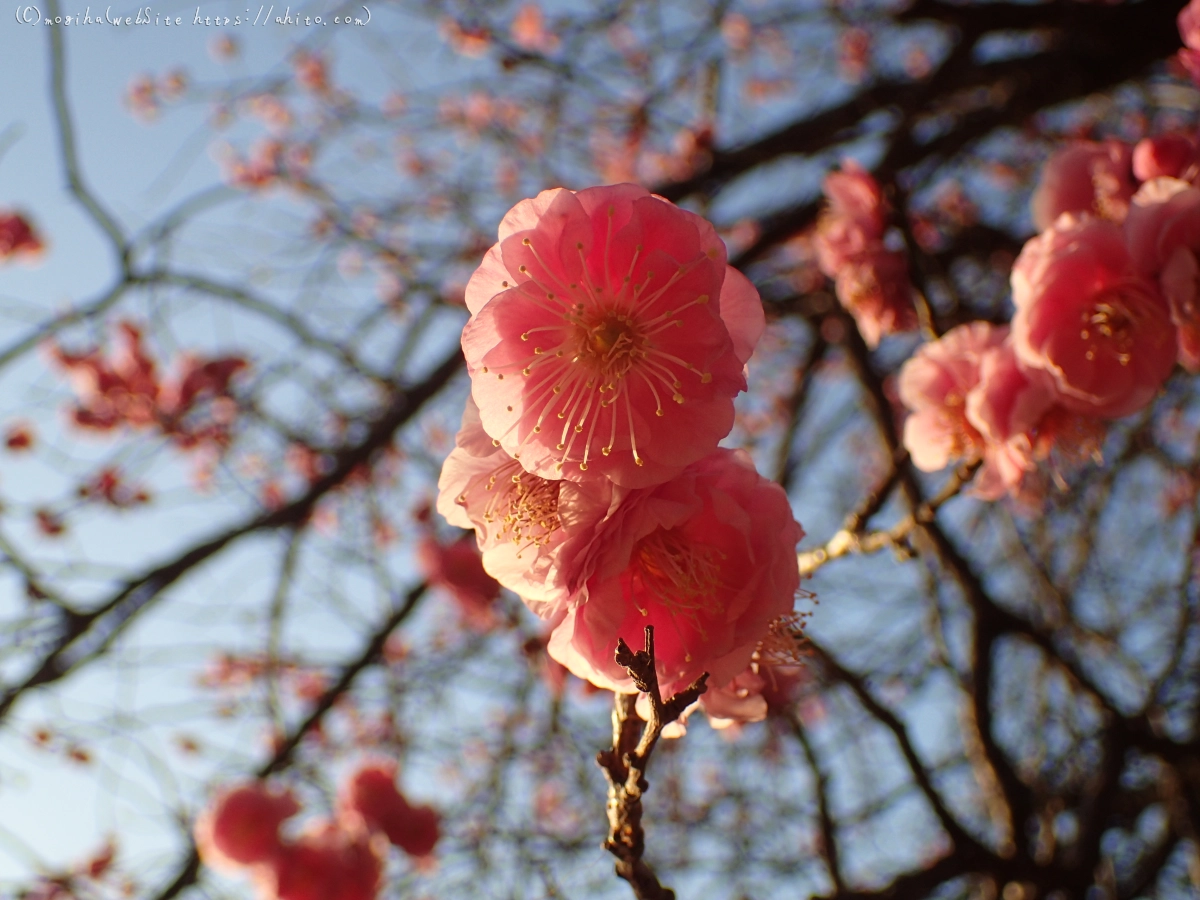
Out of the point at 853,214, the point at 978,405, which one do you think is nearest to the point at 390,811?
the point at 978,405

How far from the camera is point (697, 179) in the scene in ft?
9.80

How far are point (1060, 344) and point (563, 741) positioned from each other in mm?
2375

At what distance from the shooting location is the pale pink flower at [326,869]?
2.54 meters

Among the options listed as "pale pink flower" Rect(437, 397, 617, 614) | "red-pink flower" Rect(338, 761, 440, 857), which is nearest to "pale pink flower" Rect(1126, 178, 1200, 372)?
"pale pink flower" Rect(437, 397, 617, 614)

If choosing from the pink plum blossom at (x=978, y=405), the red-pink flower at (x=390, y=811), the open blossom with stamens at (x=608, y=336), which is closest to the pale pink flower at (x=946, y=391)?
the pink plum blossom at (x=978, y=405)

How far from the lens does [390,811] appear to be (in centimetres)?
273

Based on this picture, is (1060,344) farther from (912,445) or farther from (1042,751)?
(1042,751)

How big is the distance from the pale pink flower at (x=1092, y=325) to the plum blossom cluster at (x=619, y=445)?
32.0 inches

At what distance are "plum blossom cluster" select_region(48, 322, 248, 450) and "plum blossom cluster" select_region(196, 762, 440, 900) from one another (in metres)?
2.05

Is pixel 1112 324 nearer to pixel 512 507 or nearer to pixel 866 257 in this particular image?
pixel 866 257

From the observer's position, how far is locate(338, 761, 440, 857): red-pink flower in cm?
272

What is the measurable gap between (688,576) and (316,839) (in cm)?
231

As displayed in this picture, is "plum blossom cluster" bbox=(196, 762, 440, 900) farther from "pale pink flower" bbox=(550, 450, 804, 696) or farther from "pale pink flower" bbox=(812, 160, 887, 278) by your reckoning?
"pale pink flower" bbox=(812, 160, 887, 278)

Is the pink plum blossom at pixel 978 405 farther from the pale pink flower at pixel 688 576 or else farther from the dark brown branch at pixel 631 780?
the dark brown branch at pixel 631 780
